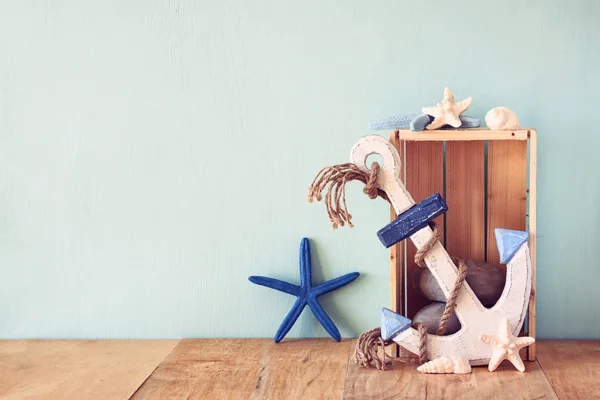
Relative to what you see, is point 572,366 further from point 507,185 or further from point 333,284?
point 333,284

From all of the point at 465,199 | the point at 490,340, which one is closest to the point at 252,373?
the point at 490,340

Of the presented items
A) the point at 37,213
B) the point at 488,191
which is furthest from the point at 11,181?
the point at 488,191

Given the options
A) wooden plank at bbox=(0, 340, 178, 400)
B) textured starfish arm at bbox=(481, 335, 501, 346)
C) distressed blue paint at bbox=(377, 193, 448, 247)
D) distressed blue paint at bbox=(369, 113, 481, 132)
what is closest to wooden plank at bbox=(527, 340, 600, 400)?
textured starfish arm at bbox=(481, 335, 501, 346)

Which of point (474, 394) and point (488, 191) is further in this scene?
point (488, 191)

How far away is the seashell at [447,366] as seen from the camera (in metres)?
1.38

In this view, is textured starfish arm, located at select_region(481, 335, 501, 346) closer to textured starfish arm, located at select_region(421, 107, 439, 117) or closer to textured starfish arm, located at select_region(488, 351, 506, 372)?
textured starfish arm, located at select_region(488, 351, 506, 372)

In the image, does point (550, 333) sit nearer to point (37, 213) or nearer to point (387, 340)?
point (387, 340)

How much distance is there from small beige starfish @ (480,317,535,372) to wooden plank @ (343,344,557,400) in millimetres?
20

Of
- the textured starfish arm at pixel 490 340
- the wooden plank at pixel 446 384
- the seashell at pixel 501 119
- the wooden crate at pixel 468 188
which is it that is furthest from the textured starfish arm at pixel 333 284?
the seashell at pixel 501 119

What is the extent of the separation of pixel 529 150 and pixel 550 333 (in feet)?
1.31

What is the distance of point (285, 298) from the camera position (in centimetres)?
163

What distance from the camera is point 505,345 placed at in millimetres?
1365

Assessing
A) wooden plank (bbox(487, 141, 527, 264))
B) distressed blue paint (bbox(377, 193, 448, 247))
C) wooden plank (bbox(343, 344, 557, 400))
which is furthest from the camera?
wooden plank (bbox(487, 141, 527, 264))

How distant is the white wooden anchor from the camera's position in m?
1.39
